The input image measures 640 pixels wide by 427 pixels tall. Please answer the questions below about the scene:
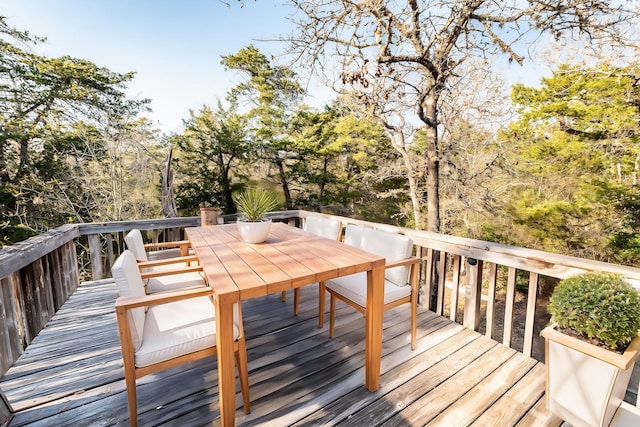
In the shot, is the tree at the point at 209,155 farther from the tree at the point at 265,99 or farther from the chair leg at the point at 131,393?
the chair leg at the point at 131,393

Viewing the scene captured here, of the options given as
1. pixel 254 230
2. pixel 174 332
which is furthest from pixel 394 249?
pixel 174 332

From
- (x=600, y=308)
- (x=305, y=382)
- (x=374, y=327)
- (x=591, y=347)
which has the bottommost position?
(x=305, y=382)

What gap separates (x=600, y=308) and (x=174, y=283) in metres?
2.49

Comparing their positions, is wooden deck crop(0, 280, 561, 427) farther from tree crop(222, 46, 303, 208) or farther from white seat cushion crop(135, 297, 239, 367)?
tree crop(222, 46, 303, 208)

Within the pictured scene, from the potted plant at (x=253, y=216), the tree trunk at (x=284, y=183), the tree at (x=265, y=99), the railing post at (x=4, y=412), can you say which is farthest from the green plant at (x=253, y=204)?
the tree trunk at (x=284, y=183)

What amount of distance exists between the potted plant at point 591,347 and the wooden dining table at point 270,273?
2.80ft

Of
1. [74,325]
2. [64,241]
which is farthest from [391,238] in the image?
[64,241]

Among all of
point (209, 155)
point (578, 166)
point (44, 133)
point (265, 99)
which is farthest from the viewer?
point (265, 99)

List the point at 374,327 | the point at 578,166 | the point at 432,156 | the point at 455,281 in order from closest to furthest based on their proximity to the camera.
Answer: the point at 374,327, the point at 455,281, the point at 432,156, the point at 578,166

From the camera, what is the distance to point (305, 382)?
1.63 metres

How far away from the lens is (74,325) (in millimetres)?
2301

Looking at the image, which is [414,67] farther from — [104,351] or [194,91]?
[194,91]

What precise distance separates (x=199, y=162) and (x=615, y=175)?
38.1 ft

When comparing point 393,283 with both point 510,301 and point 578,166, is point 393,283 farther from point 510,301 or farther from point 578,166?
point 578,166
